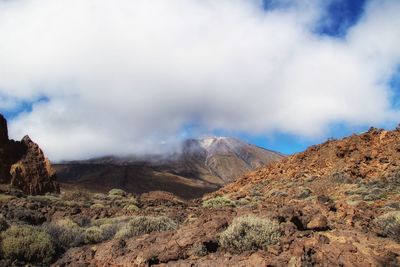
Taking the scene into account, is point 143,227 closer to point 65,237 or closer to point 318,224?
point 65,237

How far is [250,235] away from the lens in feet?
26.8

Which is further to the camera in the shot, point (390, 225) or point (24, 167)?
point (24, 167)

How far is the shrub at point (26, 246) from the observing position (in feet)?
31.5

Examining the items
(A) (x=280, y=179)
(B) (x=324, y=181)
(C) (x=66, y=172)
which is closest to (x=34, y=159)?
(A) (x=280, y=179)

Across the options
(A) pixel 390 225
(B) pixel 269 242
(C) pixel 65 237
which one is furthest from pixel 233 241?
(C) pixel 65 237

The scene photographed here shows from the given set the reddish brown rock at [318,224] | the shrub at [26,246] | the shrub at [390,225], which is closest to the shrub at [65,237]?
the shrub at [26,246]

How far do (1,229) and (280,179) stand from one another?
2502 centimetres

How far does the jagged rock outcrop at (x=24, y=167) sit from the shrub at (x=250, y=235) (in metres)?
30.8

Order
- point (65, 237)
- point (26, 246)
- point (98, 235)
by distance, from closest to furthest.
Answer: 1. point (26, 246)
2. point (65, 237)
3. point (98, 235)

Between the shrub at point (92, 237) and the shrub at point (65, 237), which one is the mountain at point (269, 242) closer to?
the shrub at point (65, 237)

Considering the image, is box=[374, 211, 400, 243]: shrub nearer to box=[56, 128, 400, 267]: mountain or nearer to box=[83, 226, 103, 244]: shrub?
box=[56, 128, 400, 267]: mountain

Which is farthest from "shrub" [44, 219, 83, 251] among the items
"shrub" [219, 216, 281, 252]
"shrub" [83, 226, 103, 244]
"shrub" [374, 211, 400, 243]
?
"shrub" [374, 211, 400, 243]

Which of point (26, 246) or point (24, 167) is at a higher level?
point (24, 167)

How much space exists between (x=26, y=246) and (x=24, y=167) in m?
29.9
